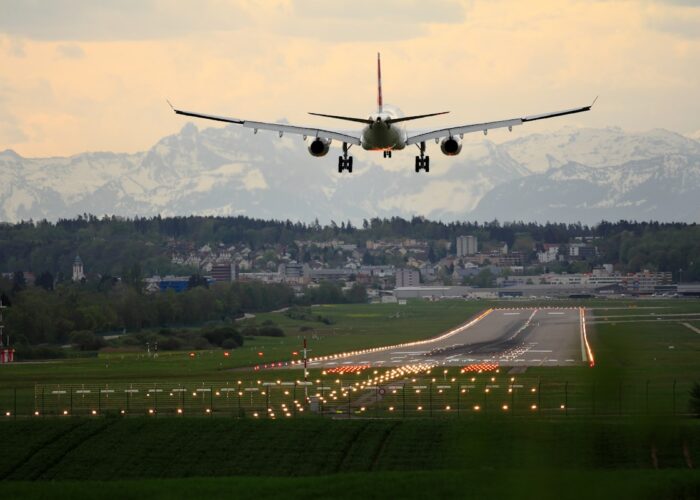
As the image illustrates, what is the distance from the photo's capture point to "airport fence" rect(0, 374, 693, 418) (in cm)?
8225

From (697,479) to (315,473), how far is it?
16.4 metres

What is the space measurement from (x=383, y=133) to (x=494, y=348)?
63796 millimetres

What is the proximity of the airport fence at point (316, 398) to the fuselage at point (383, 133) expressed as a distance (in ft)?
42.9

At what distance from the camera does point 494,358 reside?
125 meters

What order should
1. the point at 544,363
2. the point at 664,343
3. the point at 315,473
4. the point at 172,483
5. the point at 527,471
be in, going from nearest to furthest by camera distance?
the point at 527,471
the point at 172,483
the point at 315,473
the point at 544,363
the point at 664,343

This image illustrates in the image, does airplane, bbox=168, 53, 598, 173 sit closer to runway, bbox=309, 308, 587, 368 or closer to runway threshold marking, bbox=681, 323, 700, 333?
runway, bbox=309, 308, 587, 368

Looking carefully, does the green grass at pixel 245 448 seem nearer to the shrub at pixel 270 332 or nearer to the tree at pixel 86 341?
the tree at pixel 86 341

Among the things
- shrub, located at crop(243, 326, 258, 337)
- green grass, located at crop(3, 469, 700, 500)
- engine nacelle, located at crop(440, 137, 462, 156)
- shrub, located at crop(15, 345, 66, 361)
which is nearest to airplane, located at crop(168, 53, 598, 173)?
engine nacelle, located at crop(440, 137, 462, 156)

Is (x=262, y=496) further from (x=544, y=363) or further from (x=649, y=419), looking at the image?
(x=544, y=363)

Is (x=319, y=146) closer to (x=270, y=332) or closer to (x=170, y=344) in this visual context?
(x=170, y=344)

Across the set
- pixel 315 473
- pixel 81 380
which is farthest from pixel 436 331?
pixel 315 473

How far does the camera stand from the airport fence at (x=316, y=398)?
8225 cm

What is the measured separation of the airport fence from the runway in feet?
34.8

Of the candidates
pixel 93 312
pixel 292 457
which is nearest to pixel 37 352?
pixel 93 312
